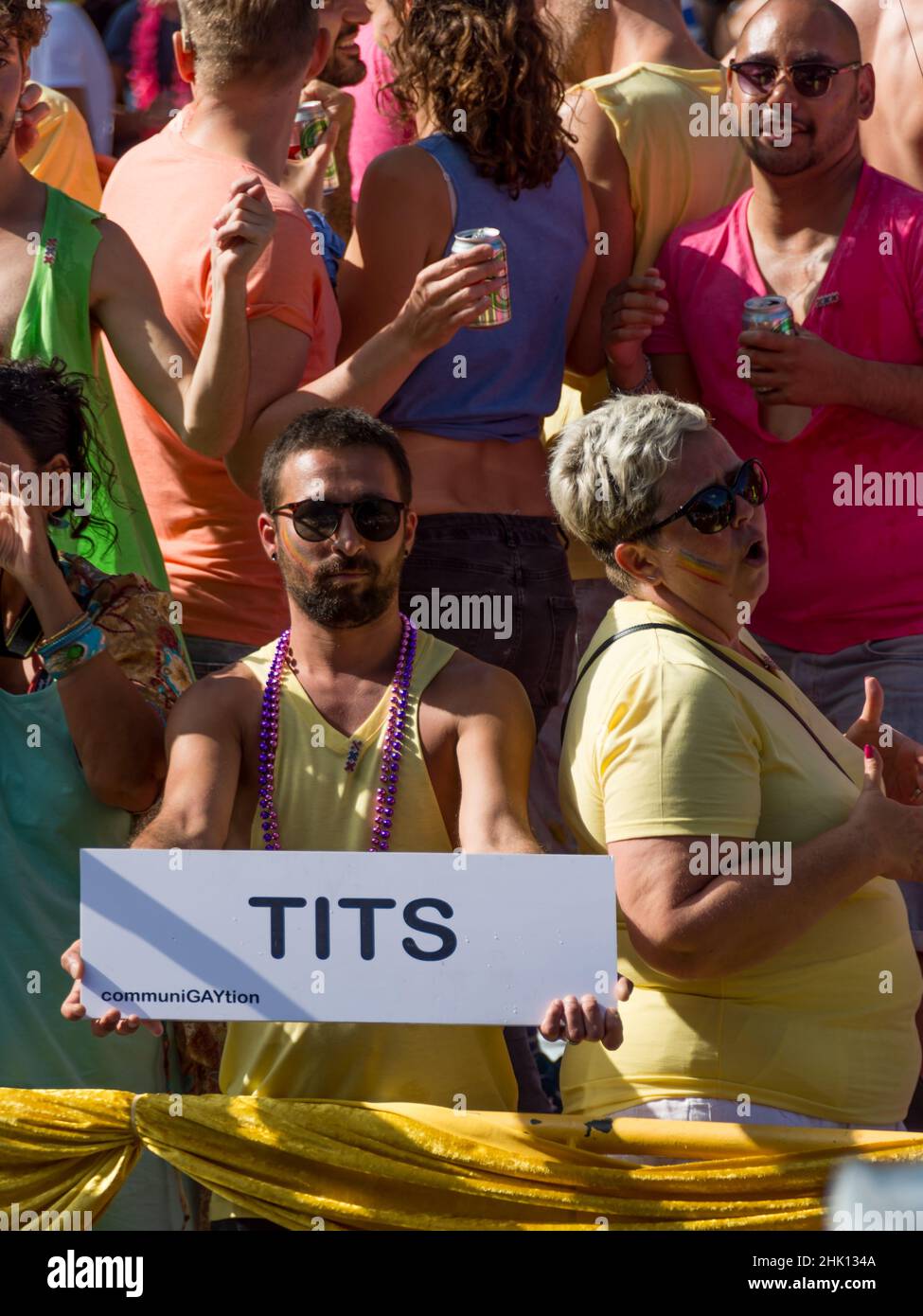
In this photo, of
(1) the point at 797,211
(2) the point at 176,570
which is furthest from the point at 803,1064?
(1) the point at 797,211

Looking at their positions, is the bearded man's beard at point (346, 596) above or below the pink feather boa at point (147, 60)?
below

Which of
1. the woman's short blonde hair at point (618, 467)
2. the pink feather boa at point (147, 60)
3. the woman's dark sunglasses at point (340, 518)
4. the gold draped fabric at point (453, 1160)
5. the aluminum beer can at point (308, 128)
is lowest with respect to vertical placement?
the gold draped fabric at point (453, 1160)

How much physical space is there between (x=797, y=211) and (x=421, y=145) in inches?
30.8

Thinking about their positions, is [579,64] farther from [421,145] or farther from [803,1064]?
[803,1064]

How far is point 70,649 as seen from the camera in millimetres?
3082

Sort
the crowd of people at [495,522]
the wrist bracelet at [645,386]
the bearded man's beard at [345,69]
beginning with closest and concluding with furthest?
the crowd of people at [495,522] < the wrist bracelet at [645,386] < the bearded man's beard at [345,69]

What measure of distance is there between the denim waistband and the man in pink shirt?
15.5 inches

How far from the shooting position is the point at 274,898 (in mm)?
2658

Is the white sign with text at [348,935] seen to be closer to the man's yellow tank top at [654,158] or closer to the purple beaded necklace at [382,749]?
the purple beaded necklace at [382,749]

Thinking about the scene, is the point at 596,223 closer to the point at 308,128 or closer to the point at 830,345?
the point at 830,345

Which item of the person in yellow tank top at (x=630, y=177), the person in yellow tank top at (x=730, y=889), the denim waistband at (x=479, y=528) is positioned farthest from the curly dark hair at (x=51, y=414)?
the person in yellow tank top at (x=630, y=177)

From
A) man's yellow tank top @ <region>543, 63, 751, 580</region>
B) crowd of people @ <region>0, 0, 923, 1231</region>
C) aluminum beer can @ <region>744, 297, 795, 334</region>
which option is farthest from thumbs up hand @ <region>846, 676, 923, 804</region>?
man's yellow tank top @ <region>543, 63, 751, 580</region>

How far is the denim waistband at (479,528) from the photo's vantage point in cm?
379

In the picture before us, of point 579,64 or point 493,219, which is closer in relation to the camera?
point 493,219
